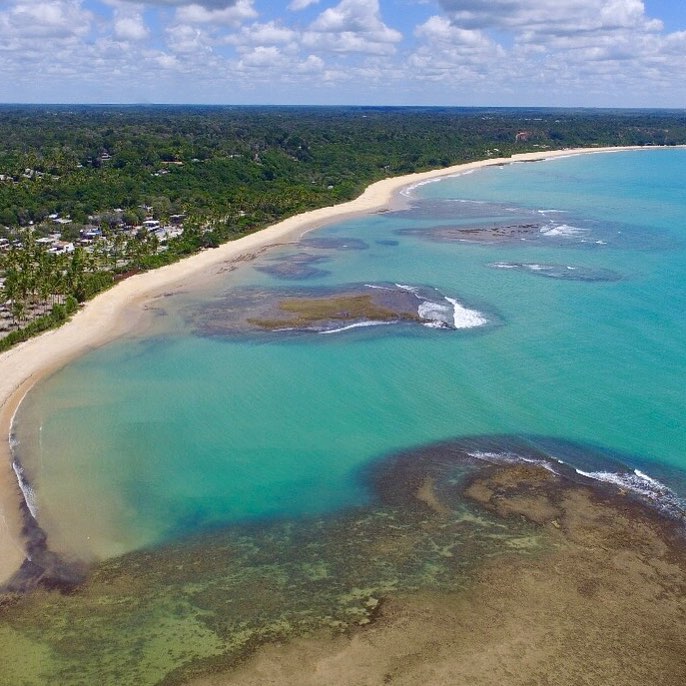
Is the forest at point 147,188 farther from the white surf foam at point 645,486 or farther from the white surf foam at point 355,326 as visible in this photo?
the white surf foam at point 645,486

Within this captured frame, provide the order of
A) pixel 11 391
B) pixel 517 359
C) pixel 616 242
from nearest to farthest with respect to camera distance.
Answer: pixel 11 391 < pixel 517 359 < pixel 616 242

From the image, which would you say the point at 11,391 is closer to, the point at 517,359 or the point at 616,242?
the point at 517,359

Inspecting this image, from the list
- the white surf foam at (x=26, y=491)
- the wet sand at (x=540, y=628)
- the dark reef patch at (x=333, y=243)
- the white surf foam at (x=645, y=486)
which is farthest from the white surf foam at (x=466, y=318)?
the white surf foam at (x=26, y=491)

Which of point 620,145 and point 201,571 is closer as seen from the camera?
point 201,571

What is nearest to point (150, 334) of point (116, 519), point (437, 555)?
point (116, 519)

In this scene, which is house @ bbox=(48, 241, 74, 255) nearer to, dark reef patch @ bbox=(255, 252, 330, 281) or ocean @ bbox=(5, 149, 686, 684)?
ocean @ bbox=(5, 149, 686, 684)

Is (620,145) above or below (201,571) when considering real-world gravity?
above

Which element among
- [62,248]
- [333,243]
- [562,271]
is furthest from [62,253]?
[562,271]

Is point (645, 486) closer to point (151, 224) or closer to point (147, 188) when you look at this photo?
point (151, 224)
